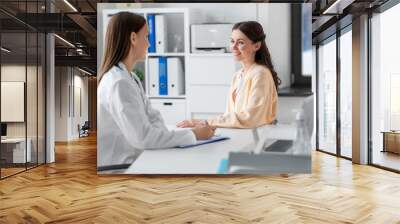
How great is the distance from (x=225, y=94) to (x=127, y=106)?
3.93 feet

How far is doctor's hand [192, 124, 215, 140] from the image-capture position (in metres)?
4.96

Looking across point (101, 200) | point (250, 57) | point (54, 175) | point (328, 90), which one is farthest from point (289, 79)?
point (328, 90)

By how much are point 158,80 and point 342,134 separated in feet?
16.2

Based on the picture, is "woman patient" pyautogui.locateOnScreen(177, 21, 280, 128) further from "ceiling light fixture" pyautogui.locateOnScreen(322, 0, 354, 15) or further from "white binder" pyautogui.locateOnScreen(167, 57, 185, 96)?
"ceiling light fixture" pyautogui.locateOnScreen(322, 0, 354, 15)

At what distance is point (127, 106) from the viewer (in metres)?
4.85

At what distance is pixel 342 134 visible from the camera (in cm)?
845

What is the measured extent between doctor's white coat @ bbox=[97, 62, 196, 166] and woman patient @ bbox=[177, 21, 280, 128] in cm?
25

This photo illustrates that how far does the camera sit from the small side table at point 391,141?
6.47 meters

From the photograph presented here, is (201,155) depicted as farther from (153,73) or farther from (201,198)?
(153,73)

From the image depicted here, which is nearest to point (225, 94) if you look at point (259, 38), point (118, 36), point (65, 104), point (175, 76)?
point (175, 76)

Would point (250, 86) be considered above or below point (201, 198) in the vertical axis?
above

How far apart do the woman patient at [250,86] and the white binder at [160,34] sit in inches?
32.7

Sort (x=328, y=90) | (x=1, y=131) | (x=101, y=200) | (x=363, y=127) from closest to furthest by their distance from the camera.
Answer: (x=101, y=200) → (x=1, y=131) → (x=363, y=127) → (x=328, y=90)

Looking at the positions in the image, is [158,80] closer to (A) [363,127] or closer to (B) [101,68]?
(B) [101,68]
